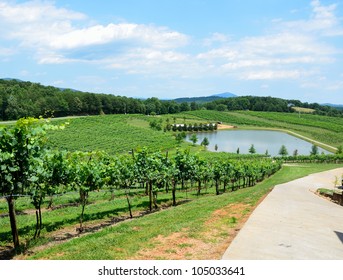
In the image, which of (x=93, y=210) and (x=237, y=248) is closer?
(x=237, y=248)

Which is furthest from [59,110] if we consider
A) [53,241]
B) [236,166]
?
[53,241]

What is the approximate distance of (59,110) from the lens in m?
131

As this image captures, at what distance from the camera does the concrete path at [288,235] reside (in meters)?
9.20

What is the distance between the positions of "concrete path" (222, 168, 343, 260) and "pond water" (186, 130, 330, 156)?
90.3 metres

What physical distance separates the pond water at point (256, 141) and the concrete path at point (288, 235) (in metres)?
90.3

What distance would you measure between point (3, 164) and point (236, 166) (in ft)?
96.6

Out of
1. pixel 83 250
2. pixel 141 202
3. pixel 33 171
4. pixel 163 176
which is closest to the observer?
pixel 83 250

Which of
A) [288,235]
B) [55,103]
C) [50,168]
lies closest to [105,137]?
[55,103]

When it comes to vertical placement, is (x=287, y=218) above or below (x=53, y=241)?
above

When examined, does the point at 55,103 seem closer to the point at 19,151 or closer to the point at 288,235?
the point at 19,151

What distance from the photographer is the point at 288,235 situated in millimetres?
11141

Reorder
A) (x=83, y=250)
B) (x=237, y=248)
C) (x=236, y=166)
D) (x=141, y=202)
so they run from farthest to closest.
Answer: (x=236, y=166) < (x=141, y=202) < (x=83, y=250) < (x=237, y=248)

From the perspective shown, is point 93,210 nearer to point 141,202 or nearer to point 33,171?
point 141,202

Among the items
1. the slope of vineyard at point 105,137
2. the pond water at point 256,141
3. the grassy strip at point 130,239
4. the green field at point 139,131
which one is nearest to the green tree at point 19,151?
the grassy strip at point 130,239
